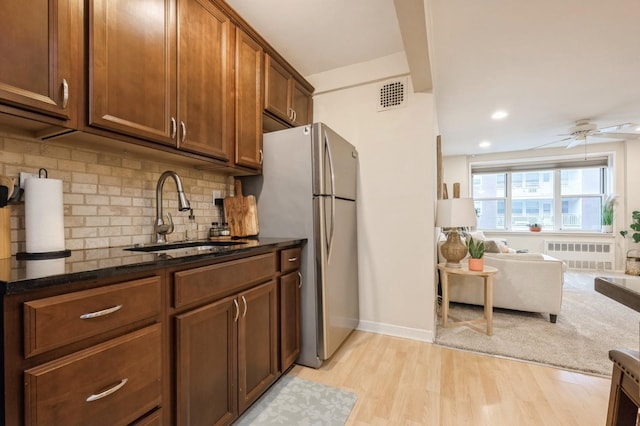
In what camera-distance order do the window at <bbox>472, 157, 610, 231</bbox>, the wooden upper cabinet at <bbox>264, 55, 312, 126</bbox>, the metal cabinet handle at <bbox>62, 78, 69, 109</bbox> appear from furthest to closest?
the window at <bbox>472, 157, 610, 231</bbox> → the wooden upper cabinet at <bbox>264, 55, 312, 126</bbox> → the metal cabinet handle at <bbox>62, 78, 69, 109</bbox>

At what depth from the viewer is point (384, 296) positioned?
2.62 m

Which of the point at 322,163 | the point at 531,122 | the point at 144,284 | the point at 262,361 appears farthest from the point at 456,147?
the point at 144,284

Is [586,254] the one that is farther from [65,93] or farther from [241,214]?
[65,93]

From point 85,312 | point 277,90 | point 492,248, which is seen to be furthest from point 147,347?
point 492,248

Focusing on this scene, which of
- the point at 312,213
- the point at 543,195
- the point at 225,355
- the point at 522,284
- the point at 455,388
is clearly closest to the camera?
the point at 225,355

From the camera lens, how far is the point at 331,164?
2.07 m

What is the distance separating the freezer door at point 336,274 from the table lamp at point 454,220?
0.85 metres

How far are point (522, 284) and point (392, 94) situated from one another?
7.87 ft

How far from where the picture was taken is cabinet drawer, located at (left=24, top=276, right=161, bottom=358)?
0.72 metres

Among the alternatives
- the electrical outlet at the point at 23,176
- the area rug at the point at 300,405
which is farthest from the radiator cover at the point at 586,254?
the electrical outlet at the point at 23,176

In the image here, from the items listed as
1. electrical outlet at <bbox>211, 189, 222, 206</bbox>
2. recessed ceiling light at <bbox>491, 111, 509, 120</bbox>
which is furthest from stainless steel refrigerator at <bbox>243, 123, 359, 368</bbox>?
recessed ceiling light at <bbox>491, 111, 509, 120</bbox>

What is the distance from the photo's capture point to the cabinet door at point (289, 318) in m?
1.78

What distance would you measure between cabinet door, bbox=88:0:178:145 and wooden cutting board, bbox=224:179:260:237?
2.38 feet

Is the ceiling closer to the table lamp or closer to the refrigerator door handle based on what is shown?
the refrigerator door handle
